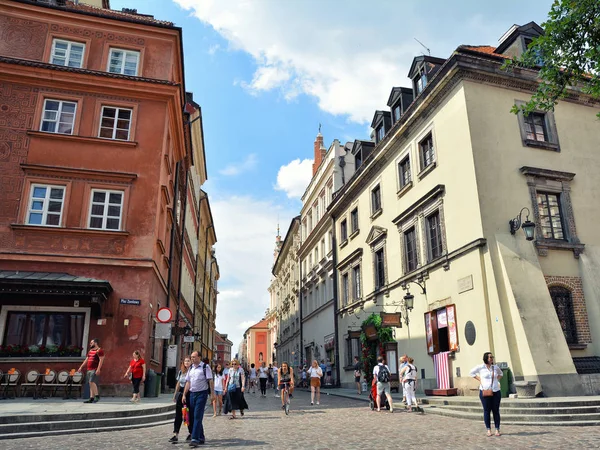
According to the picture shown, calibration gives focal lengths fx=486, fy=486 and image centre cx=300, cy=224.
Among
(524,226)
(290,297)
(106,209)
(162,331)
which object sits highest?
(290,297)

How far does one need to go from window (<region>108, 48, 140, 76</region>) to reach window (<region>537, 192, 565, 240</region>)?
16186mm

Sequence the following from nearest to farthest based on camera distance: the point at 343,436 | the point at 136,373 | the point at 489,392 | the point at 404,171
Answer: the point at 343,436
the point at 489,392
the point at 136,373
the point at 404,171

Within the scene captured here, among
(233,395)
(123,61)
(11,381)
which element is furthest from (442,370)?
(123,61)

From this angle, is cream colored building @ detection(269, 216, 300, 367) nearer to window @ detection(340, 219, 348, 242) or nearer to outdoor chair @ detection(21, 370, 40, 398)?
window @ detection(340, 219, 348, 242)

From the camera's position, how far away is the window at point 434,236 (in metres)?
19.0

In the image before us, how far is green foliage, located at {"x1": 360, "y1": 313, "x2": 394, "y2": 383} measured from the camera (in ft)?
72.9

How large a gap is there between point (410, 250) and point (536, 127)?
23.2ft

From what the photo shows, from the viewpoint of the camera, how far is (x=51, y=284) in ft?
49.0

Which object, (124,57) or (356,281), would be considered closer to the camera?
(124,57)

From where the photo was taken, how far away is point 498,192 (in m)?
16.9

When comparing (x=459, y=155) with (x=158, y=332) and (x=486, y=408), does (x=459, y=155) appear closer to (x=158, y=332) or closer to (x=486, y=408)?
(x=486, y=408)

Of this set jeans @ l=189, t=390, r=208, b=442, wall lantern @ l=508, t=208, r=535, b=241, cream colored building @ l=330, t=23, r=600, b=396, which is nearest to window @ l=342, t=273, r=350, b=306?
cream colored building @ l=330, t=23, r=600, b=396

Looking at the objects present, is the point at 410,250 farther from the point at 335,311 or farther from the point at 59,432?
the point at 59,432

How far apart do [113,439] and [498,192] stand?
13958mm
